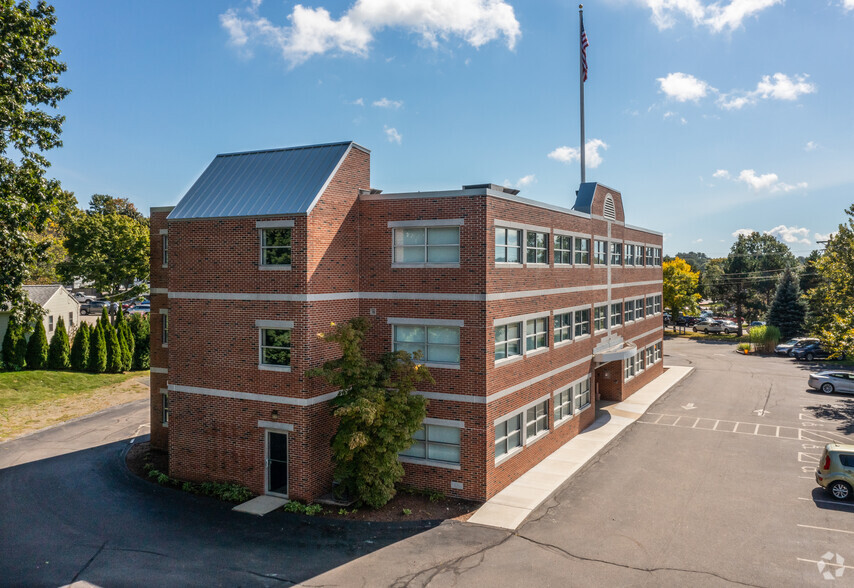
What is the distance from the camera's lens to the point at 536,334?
2205cm

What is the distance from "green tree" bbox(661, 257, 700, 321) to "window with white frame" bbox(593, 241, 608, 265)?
1712 inches

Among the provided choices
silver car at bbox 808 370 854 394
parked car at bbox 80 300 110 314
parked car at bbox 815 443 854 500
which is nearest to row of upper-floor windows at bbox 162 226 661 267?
parked car at bbox 815 443 854 500

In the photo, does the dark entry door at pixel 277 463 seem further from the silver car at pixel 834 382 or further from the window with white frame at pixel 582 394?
the silver car at pixel 834 382

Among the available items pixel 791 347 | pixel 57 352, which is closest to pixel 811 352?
pixel 791 347

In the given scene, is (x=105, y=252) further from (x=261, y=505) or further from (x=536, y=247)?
(x=536, y=247)

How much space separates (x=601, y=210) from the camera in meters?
29.3

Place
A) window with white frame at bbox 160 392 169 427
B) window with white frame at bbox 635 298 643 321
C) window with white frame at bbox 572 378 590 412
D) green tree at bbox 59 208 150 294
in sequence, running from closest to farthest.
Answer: window with white frame at bbox 160 392 169 427 → window with white frame at bbox 572 378 590 412 → window with white frame at bbox 635 298 643 321 → green tree at bbox 59 208 150 294

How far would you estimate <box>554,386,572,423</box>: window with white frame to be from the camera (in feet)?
78.6

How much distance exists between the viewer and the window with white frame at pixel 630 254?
3418 cm

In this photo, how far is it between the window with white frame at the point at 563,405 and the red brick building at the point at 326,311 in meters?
2.63

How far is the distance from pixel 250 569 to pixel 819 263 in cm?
3755

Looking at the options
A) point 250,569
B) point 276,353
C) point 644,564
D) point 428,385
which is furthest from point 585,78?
point 250,569

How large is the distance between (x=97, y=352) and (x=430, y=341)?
3063 cm

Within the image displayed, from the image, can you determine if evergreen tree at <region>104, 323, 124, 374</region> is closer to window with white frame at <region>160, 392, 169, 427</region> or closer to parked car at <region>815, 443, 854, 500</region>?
window with white frame at <region>160, 392, 169, 427</region>
